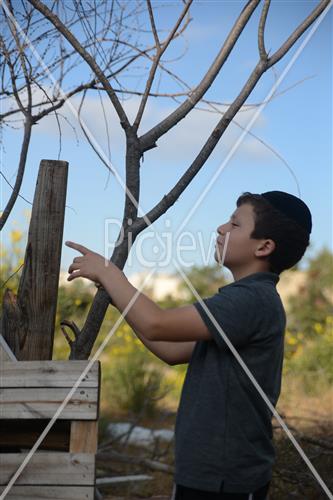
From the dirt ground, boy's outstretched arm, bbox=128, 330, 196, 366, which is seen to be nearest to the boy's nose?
boy's outstretched arm, bbox=128, 330, 196, 366

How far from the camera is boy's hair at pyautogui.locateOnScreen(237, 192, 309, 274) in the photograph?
88.4 inches

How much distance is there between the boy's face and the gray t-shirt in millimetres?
125

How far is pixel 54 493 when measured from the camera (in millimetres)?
2049

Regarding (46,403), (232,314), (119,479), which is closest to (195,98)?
(232,314)

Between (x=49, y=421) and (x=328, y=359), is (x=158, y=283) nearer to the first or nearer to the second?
(x=328, y=359)

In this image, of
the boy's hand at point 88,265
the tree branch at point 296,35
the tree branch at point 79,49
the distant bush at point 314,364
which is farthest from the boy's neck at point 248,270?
the distant bush at point 314,364

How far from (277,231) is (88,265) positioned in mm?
590

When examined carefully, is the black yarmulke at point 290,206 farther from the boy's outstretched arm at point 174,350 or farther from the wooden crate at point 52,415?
the wooden crate at point 52,415

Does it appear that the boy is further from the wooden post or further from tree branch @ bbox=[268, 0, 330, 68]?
tree branch @ bbox=[268, 0, 330, 68]

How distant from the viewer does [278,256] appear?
2.27 meters

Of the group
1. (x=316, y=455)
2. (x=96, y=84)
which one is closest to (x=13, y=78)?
(x=96, y=84)

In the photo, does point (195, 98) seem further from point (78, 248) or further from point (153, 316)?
point (153, 316)

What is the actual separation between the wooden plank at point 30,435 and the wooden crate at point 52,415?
0.06 m

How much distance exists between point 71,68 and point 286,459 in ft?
7.66
